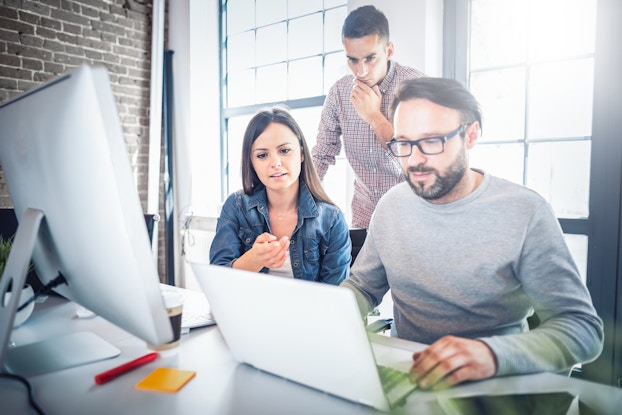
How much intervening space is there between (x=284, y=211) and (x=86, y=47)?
104 inches

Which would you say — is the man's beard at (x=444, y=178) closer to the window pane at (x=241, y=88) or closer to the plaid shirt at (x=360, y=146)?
the plaid shirt at (x=360, y=146)

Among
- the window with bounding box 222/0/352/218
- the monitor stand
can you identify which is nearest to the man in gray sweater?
the monitor stand

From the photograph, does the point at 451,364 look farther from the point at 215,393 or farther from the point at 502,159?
the point at 502,159

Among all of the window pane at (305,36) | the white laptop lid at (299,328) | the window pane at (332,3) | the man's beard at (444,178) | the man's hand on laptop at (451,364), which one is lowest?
the man's hand on laptop at (451,364)

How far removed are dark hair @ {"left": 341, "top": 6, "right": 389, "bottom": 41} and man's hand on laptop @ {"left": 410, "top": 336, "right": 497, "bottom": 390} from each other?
2.02 metres

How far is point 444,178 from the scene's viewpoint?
4.16 feet

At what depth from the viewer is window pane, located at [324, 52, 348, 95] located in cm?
327

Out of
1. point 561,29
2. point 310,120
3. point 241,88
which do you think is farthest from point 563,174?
point 241,88

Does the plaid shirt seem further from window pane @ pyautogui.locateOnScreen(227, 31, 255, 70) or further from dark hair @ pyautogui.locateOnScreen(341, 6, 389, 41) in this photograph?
window pane @ pyautogui.locateOnScreen(227, 31, 255, 70)

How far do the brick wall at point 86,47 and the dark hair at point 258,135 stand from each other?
2200 mm

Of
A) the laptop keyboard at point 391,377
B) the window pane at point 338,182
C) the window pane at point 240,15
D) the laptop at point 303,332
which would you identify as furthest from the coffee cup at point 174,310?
the window pane at point 240,15

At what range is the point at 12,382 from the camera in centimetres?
83

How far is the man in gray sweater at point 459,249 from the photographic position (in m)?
1.06

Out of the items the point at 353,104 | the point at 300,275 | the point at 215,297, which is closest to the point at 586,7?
the point at 353,104
